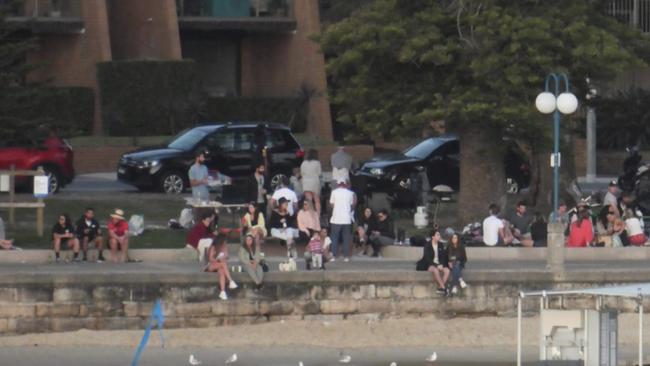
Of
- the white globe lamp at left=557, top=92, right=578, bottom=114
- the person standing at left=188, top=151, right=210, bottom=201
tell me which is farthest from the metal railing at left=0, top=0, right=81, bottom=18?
the white globe lamp at left=557, top=92, right=578, bottom=114

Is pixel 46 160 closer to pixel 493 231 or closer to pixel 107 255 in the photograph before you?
pixel 107 255

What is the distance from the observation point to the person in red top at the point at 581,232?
97.8 ft

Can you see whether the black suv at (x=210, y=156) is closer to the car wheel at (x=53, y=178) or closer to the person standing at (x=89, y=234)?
the car wheel at (x=53, y=178)

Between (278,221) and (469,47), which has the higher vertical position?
(469,47)

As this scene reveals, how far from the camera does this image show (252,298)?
1057 inches

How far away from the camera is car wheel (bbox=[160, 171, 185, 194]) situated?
37750mm

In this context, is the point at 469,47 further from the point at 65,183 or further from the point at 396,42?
the point at 65,183

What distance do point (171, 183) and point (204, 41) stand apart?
1824 centimetres

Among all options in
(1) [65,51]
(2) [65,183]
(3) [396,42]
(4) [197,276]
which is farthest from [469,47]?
(1) [65,51]

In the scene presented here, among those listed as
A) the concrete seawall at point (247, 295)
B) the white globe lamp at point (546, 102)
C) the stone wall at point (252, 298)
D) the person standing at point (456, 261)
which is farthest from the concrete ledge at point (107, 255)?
the white globe lamp at point (546, 102)

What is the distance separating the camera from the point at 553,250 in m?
27.2

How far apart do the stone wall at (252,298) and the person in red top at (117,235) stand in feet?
5.67

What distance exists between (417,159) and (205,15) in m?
15.8

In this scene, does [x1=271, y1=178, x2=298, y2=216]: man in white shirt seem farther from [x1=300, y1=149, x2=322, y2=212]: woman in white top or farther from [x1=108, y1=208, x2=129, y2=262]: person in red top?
[x1=108, y1=208, x2=129, y2=262]: person in red top
